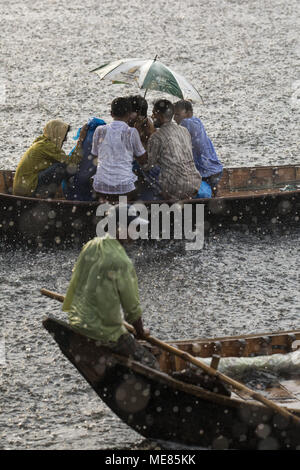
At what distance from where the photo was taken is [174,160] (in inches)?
377

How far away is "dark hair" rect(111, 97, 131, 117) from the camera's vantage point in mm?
8961

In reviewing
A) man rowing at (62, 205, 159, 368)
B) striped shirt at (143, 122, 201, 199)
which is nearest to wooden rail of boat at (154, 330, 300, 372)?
man rowing at (62, 205, 159, 368)

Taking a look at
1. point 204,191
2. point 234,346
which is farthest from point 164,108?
point 234,346

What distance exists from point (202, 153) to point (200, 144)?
4.9 inches

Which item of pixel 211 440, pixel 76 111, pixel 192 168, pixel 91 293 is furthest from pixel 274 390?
pixel 76 111

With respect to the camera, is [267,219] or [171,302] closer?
[171,302]

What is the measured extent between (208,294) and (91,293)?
3.57 metres

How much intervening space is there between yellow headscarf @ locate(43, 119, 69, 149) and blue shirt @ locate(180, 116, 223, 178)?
4.93 ft

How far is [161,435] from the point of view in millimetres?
5863

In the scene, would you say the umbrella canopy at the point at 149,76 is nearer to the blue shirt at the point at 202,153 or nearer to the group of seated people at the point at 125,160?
the group of seated people at the point at 125,160

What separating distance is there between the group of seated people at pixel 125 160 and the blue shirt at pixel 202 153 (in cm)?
2

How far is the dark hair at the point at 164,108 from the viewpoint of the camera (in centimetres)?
923

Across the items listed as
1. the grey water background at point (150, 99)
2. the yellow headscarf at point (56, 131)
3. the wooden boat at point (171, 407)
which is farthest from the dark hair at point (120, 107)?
the wooden boat at point (171, 407)
